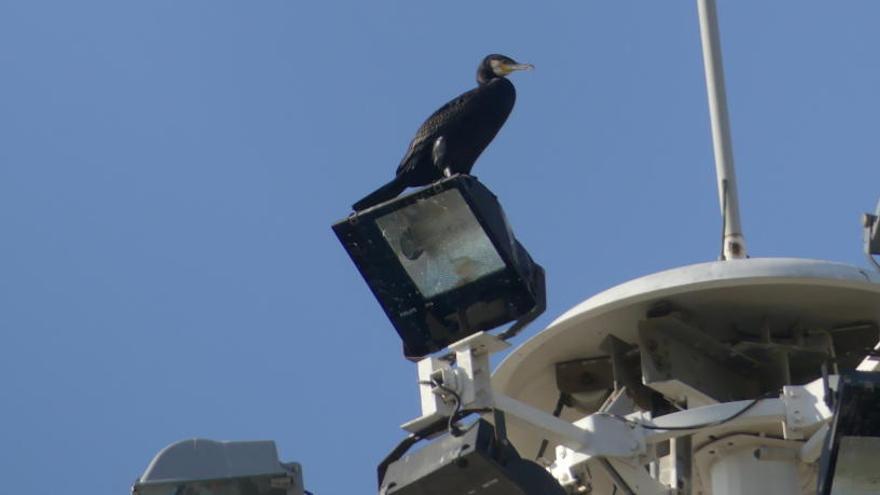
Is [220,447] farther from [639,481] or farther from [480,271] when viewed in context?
[639,481]

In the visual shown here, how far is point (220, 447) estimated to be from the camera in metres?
5.68

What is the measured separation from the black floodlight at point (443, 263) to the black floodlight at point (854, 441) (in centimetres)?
94

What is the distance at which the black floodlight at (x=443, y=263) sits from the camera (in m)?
5.71

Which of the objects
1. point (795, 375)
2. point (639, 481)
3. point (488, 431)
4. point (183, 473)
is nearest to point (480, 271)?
point (488, 431)

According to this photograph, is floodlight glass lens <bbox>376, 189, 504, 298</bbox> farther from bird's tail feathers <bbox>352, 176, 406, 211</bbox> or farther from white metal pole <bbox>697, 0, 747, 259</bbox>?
white metal pole <bbox>697, 0, 747, 259</bbox>

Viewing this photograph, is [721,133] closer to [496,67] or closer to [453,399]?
[496,67]

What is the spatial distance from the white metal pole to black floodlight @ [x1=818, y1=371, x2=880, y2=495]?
8.96 feet

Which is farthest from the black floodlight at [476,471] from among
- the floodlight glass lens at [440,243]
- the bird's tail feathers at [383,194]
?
the bird's tail feathers at [383,194]

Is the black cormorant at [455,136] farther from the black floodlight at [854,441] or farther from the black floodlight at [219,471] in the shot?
the black floodlight at [854,441]

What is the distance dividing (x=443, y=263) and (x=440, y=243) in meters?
0.07

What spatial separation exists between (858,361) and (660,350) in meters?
0.87

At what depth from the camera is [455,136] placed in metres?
8.66

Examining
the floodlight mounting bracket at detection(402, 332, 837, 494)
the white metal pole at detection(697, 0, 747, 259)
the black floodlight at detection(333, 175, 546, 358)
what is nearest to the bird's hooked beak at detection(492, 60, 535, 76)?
the white metal pole at detection(697, 0, 747, 259)

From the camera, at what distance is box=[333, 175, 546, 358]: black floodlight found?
225 inches
